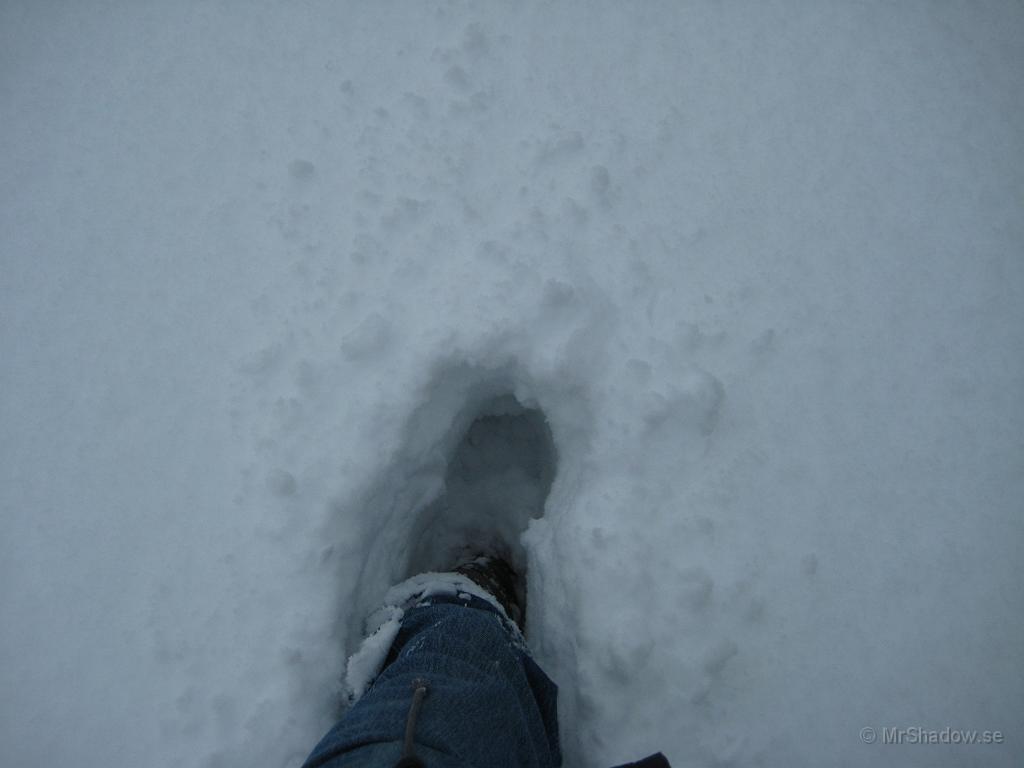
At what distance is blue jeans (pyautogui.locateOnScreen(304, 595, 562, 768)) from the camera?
114 centimetres

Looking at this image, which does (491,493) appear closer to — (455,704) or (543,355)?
(543,355)

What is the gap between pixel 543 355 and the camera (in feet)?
6.01

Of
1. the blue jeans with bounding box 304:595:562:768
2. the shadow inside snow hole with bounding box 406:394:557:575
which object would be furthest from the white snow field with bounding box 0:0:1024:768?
the shadow inside snow hole with bounding box 406:394:557:575

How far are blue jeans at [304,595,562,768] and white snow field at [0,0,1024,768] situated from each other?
261mm

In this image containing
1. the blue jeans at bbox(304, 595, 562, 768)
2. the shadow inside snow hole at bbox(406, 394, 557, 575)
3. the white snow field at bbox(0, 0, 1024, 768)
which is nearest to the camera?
the blue jeans at bbox(304, 595, 562, 768)

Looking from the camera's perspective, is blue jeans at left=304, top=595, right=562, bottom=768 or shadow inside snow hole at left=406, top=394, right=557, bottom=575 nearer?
blue jeans at left=304, top=595, right=562, bottom=768

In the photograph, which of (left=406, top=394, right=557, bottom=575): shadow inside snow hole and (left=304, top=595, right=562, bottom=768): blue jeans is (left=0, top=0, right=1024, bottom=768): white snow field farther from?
(left=406, top=394, right=557, bottom=575): shadow inside snow hole

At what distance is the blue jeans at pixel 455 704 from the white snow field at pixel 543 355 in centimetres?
26

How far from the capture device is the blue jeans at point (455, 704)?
1.14 meters

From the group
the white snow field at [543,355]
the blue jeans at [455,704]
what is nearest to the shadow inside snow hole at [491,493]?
the white snow field at [543,355]

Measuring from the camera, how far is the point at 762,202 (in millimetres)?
2029

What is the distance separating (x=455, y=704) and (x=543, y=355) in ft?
3.28

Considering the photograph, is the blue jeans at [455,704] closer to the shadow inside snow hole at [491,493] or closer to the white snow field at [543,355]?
the white snow field at [543,355]

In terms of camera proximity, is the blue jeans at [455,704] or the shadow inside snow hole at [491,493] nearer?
the blue jeans at [455,704]
